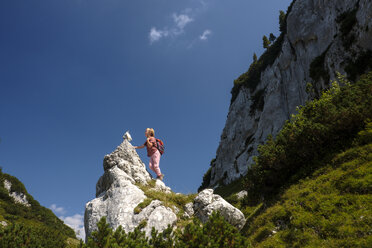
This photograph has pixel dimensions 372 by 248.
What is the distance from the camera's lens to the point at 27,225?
20688mm

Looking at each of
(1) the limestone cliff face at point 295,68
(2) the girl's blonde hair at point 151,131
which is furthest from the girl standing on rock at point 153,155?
(1) the limestone cliff face at point 295,68

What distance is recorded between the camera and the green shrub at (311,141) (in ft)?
45.2

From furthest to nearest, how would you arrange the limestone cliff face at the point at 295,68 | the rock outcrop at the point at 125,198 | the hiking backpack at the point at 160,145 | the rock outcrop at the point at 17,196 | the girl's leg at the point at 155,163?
the rock outcrop at the point at 17,196 → the limestone cliff face at the point at 295,68 → the hiking backpack at the point at 160,145 → the girl's leg at the point at 155,163 → the rock outcrop at the point at 125,198

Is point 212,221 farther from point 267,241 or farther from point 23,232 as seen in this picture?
point 23,232

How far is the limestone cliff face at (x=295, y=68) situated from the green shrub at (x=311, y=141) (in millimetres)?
11176

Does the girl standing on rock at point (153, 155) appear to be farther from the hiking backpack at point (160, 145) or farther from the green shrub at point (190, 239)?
the green shrub at point (190, 239)

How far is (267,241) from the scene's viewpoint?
9.41m

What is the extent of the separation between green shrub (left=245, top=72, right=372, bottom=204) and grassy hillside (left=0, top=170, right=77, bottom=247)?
15.5 meters

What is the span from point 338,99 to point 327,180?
765cm

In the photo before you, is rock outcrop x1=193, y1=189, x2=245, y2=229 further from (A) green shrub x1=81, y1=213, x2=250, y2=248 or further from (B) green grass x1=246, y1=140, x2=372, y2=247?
(A) green shrub x1=81, y1=213, x2=250, y2=248

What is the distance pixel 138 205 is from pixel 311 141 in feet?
38.5

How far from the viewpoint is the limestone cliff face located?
2698 centimetres

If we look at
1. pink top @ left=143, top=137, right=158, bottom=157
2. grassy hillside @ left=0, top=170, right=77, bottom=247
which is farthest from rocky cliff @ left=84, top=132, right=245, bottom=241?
grassy hillside @ left=0, top=170, right=77, bottom=247

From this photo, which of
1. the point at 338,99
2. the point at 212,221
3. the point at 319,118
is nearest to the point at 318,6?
the point at 338,99
